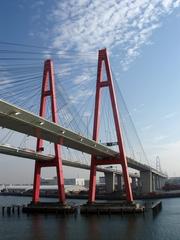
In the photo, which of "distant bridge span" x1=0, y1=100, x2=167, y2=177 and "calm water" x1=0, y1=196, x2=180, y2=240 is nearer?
"calm water" x1=0, y1=196, x2=180, y2=240

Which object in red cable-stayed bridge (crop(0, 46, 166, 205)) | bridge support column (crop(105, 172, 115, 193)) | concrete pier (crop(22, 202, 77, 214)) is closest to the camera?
red cable-stayed bridge (crop(0, 46, 166, 205))

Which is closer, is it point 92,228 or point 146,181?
point 92,228

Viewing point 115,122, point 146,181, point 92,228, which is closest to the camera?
point 92,228

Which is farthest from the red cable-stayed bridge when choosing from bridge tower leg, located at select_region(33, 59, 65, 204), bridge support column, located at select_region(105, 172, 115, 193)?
bridge support column, located at select_region(105, 172, 115, 193)

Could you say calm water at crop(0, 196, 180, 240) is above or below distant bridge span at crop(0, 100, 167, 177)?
below

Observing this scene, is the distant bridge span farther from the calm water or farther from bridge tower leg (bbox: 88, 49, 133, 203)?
the calm water

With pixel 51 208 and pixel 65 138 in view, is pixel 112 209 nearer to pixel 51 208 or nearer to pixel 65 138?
pixel 51 208

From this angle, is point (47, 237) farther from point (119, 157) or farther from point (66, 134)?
point (119, 157)

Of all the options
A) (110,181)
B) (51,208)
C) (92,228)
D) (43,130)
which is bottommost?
(92,228)

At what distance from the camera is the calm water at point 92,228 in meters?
24.8

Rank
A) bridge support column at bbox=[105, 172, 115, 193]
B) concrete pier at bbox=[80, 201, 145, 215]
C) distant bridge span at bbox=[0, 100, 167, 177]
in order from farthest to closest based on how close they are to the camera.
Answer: bridge support column at bbox=[105, 172, 115, 193] < concrete pier at bbox=[80, 201, 145, 215] < distant bridge span at bbox=[0, 100, 167, 177]

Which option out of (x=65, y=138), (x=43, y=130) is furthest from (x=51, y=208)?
(x=43, y=130)

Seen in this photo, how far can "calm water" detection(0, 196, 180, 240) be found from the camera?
976 inches

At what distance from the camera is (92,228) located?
28109 mm
